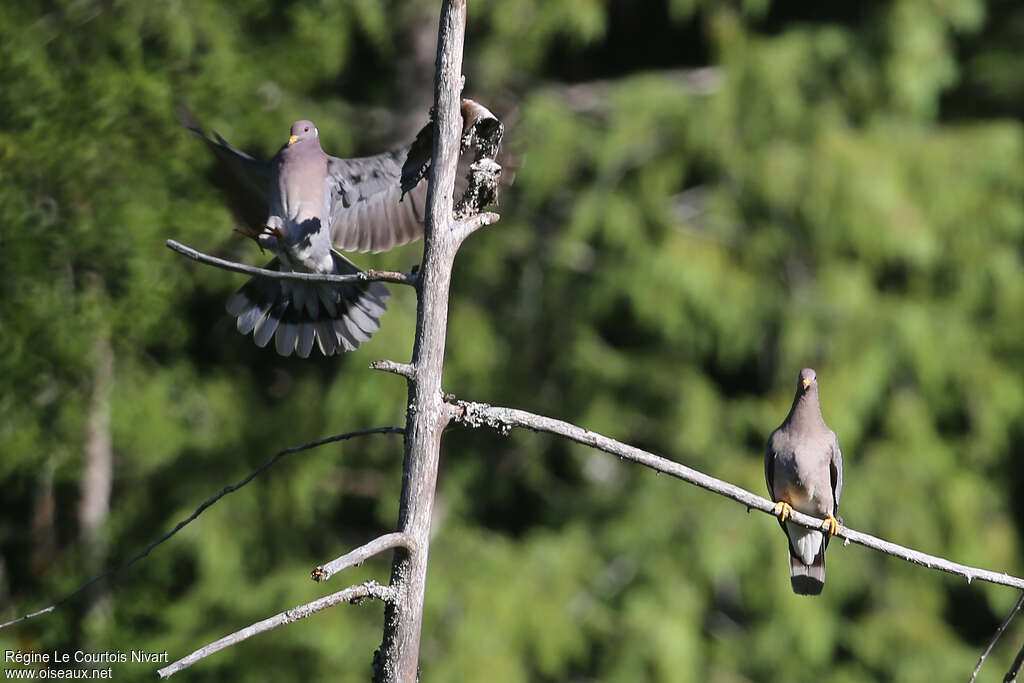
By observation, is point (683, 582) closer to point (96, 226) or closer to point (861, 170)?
point (861, 170)

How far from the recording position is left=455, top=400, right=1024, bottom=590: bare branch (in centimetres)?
188

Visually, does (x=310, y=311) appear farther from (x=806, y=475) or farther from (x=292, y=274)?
(x=806, y=475)

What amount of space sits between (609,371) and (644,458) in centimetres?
373

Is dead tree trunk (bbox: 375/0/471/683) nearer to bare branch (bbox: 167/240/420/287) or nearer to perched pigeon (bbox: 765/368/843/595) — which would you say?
bare branch (bbox: 167/240/420/287)

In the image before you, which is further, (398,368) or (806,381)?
(806,381)

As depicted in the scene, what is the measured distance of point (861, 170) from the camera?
17.9 feet

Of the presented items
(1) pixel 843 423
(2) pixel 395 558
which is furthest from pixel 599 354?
(2) pixel 395 558

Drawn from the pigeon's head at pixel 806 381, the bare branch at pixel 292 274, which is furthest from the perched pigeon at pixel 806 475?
the bare branch at pixel 292 274

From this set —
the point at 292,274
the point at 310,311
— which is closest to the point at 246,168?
the point at 310,311

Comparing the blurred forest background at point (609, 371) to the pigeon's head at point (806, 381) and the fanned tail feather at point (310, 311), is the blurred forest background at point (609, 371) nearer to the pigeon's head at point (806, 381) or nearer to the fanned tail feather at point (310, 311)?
the fanned tail feather at point (310, 311)

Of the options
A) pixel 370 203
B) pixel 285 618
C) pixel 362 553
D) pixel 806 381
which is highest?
pixel 370 203

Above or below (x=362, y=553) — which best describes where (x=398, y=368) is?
above

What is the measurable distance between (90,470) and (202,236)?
161 centimetres

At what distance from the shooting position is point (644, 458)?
188 cm
